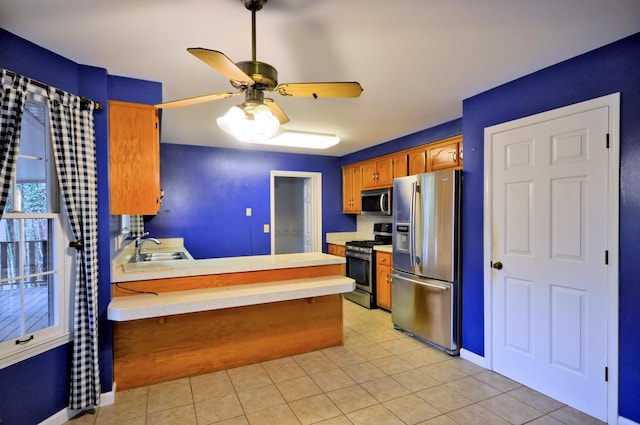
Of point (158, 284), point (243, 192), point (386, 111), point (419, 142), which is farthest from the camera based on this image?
point (243, 192)

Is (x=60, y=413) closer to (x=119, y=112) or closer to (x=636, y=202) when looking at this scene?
(x=119, y=112)

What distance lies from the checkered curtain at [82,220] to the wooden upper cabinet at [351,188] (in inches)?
149

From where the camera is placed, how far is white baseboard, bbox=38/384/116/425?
201cm

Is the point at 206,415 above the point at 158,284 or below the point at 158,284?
below

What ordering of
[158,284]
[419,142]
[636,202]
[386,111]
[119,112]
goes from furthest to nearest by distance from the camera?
[419,142], [386,111], [158,284], [119,112], [636,202]

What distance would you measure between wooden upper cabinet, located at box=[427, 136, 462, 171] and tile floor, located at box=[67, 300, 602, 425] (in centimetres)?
199

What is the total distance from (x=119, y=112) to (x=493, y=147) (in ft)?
9.65

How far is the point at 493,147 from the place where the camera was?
2.72m

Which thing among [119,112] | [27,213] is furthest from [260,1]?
[27,213]

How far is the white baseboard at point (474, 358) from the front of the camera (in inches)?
111

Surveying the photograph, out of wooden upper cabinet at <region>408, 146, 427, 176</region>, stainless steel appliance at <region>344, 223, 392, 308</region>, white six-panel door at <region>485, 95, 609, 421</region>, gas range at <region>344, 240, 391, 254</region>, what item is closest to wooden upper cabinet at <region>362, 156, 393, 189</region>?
wooden upper cabinet at <region>408, 146, 427, 176</region>

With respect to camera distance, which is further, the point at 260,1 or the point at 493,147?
the point at 493,147

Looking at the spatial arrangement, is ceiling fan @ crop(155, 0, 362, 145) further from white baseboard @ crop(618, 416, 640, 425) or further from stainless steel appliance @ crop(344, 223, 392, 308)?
stainless steel appliance @ crop(344, 223, 392, 308)

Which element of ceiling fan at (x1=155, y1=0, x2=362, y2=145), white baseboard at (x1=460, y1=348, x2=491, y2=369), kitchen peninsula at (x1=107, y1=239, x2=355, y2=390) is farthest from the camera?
white baseboard at (x1=460, y1=348, x2=491, y2=369)
